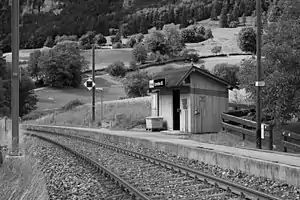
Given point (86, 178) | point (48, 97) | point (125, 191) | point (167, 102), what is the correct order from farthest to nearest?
1. point (48, 97)
2. point (167, 102)
3. point (86, 178)
4. point (125, 191)

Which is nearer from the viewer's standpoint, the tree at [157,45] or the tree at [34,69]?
the tree at [34,69]

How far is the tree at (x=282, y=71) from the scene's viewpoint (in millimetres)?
18828

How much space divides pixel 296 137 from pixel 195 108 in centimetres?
975

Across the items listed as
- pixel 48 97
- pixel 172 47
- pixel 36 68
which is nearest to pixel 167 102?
pixel 48 97

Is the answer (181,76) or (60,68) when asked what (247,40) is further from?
(181,76)

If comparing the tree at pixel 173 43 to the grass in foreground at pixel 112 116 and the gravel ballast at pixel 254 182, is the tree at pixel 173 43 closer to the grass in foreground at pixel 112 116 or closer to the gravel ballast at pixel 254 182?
the grass in foreground at pixel 112 116

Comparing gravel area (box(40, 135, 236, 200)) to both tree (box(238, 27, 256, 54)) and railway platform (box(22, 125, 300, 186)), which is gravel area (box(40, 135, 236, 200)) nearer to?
railway platform (box(22, 125, 300, 186))

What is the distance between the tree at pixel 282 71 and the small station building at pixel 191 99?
571 centimetres

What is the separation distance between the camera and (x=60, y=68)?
325ft

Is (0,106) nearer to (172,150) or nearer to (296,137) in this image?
(172,150)

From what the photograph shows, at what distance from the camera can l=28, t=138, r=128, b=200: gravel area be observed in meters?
9.14

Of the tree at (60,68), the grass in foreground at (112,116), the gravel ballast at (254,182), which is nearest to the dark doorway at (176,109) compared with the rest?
the grass in foreground at (112,116)

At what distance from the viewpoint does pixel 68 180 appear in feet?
35.9

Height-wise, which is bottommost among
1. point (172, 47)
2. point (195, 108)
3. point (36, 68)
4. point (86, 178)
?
point (86, 178)
